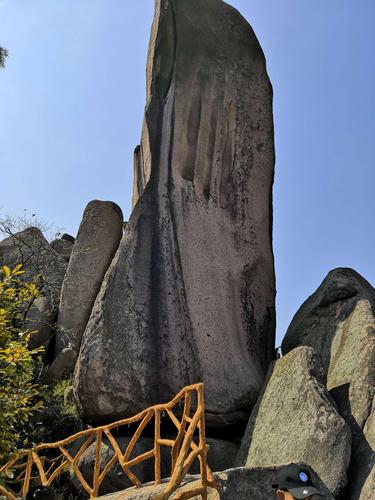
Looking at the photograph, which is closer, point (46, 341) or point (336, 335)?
point (336, 335)

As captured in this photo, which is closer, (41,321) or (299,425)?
(299,425)

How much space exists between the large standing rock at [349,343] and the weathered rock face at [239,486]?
1.15 m

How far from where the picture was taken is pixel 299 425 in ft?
21.2

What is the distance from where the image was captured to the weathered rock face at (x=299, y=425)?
19.9ft

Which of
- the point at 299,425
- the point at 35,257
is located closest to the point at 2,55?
the point at 35,257

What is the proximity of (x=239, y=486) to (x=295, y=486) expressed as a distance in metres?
1.84

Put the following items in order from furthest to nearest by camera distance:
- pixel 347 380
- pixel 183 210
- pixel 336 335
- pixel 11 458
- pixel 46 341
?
pixel 46 341 < pixel 183 210 < pixel 336 335 < pixel 347 380 < pixel 11 458

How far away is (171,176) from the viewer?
8.67 meters

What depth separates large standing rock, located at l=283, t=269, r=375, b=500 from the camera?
626 cm

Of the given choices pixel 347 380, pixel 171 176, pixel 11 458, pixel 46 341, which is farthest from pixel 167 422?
pixel 46 341

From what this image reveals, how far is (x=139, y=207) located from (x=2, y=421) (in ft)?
12.7

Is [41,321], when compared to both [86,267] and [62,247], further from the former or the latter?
[62,247]

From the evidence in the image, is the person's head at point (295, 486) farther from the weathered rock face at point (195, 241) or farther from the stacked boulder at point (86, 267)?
the stacked boulder at point (86, 267)

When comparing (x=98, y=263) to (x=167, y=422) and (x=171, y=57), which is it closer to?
(x=171, y=57)
